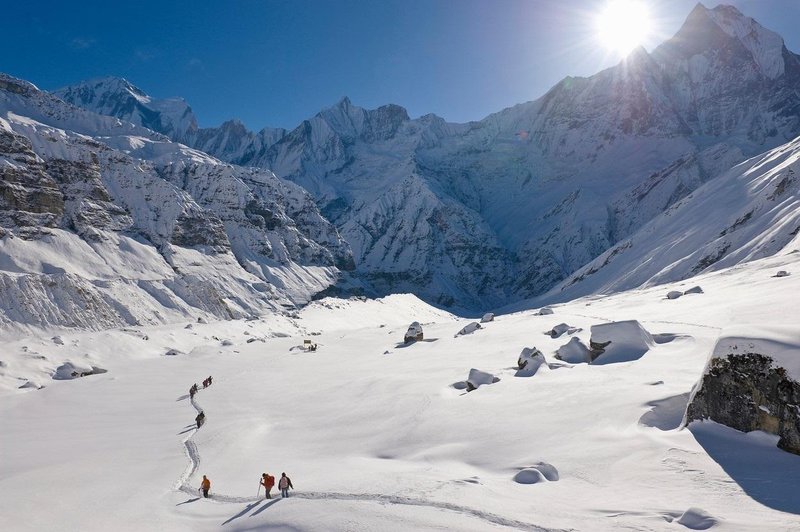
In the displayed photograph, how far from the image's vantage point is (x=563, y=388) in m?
27.0

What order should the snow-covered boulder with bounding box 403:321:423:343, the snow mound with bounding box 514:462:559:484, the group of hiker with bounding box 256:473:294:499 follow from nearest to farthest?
the snow mound with bounding box 514:462:559:484
the group of hiker with bounding box 256:473:294:499
the snow-covered boulder with bounding box 403:321:423:343

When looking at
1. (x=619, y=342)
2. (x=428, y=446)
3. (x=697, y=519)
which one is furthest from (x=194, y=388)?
(x=697, y=519)

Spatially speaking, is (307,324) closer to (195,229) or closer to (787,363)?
(195,229)

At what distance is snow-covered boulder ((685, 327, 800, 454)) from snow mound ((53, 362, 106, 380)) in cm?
6512

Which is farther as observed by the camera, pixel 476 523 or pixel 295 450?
pixel 295 450

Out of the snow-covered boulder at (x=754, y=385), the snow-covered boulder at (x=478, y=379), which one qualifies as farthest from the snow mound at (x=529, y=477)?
the snow-covered boulder at (x=478, y=379)

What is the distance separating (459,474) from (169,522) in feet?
37.6

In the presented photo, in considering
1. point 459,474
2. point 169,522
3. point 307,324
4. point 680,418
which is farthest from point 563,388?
point 307,324

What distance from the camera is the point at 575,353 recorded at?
35500 millimetres

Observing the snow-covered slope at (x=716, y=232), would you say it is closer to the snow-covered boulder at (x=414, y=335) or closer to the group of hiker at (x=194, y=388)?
the snow-covered boulder at (x=414, y=335)

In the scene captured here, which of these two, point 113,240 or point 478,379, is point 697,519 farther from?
point 113,240

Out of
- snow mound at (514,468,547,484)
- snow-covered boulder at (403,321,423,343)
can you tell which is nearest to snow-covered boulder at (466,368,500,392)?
snow mound at (514,468,547,484)

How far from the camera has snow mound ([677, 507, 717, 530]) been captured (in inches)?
485

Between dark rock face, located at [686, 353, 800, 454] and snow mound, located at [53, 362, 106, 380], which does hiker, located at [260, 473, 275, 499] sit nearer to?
dark rock face, located at [686, 353, 800, 454]
